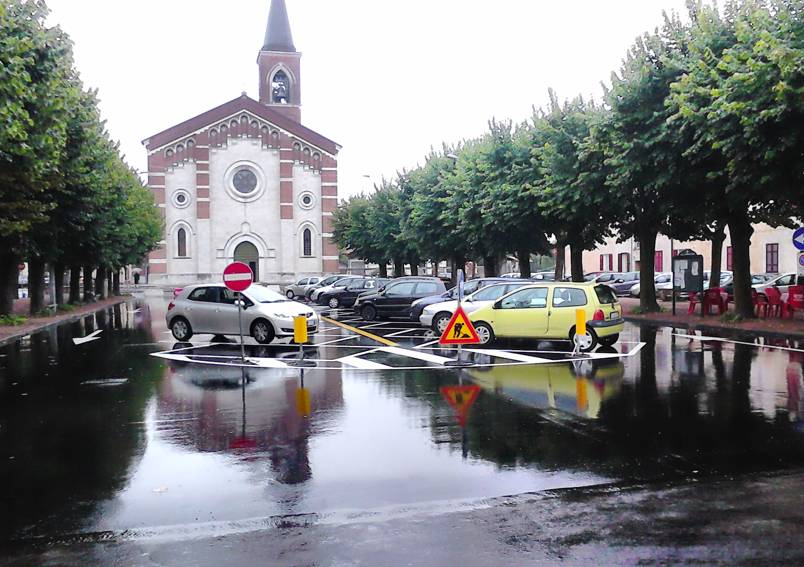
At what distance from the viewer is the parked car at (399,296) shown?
26.4m

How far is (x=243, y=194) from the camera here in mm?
70500

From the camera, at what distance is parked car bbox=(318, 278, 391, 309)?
117ft

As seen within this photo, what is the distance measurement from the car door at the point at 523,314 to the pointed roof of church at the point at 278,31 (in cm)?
6538

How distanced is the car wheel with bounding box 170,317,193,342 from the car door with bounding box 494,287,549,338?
8.31 metres

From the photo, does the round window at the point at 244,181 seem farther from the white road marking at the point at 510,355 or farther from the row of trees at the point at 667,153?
the white road marking at the point at 510,355

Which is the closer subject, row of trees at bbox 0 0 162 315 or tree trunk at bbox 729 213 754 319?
row of trees at bbox 0 0 162 315

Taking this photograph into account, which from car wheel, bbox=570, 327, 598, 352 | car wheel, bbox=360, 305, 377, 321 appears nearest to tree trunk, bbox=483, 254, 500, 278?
car wheel, bbox=360, 305, 377, 321

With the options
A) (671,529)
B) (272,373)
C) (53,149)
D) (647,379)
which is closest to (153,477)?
(671,529)

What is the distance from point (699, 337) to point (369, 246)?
43155 millimetres

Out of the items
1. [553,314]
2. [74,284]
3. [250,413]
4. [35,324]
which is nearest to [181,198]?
[74,284]

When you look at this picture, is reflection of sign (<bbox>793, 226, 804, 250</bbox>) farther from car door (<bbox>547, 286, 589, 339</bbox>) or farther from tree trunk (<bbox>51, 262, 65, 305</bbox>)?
tree trunk (<bbox>51, 262, 65, 305</bbox>)

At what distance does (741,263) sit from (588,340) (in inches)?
383

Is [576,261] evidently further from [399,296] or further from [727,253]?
[727,253]

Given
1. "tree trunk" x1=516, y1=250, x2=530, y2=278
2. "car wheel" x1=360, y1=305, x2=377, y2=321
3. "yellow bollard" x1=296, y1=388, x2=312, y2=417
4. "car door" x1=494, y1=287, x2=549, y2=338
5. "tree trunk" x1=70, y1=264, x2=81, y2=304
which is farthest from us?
"tree trunk" x1=70, y1=264, x2=81, y2=304
